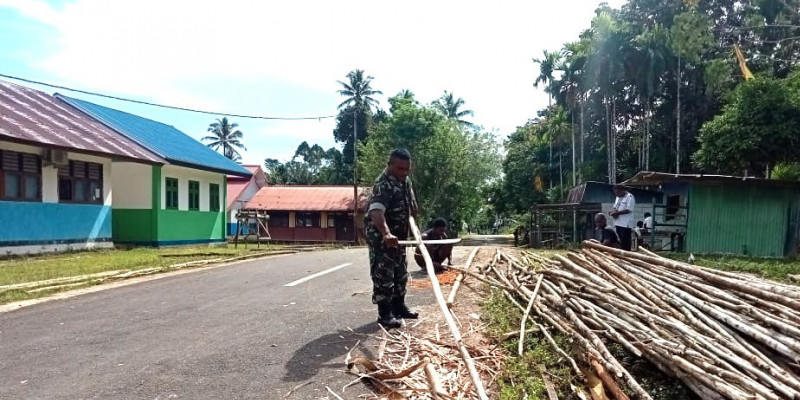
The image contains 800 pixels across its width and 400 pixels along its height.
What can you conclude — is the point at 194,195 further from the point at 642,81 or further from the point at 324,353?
the point at 642,81

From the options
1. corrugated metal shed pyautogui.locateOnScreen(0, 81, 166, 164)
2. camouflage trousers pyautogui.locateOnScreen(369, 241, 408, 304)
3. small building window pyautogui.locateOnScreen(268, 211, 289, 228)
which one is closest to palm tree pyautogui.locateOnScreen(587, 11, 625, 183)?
small building window pyautogui.locateOnScreen(268, 211, 289, 228)

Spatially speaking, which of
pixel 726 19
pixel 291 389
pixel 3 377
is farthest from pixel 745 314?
pixel 726 19

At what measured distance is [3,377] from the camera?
396 cm

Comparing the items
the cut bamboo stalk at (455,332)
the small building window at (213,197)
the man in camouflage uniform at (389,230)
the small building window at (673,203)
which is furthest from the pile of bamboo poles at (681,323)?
the small building window at (213,197)

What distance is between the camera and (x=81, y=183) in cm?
1756

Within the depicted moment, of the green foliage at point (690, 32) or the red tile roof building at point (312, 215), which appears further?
the red tile roof building at point (312, 215)

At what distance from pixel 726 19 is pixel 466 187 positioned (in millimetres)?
19319

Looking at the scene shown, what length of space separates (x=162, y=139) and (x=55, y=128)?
657 centimetres

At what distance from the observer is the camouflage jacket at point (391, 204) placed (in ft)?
17.4

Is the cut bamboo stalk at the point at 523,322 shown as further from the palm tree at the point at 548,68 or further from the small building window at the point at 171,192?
the palm tree at the point at 548,68

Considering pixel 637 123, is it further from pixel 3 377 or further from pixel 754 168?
pixel 3 377

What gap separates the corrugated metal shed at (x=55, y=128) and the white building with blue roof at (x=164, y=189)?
0.88m

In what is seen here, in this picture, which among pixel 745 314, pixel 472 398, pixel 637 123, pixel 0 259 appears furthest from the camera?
pixel 637 123

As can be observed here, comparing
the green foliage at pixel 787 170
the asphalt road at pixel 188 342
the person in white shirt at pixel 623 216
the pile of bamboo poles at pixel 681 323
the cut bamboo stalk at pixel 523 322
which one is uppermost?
the green foliage at pixel 787 170
